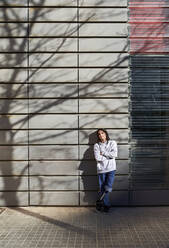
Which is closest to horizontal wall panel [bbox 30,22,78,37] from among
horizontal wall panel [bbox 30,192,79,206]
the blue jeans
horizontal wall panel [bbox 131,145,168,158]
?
horizontal wall panel [bbox 131,145,168,158]

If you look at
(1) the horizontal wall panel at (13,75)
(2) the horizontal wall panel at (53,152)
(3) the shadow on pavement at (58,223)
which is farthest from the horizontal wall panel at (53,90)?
(3) the shadow on pavement at (58,223)

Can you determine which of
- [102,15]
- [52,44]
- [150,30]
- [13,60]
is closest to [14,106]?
[13,60]

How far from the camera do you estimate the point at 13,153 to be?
285 inches

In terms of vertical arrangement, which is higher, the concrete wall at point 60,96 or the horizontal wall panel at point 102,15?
the horizontal wall panel at point 102,15

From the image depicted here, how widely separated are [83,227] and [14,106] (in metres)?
3.67

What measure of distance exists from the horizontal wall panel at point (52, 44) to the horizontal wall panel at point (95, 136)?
2.34 metres

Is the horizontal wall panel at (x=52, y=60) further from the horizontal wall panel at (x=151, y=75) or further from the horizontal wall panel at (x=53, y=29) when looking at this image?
the horizontal wall panel at (x=151, y=75)

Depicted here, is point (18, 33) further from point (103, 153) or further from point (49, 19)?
point (103, 153)

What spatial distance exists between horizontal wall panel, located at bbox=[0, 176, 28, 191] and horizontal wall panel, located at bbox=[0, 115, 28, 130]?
4.55 ft

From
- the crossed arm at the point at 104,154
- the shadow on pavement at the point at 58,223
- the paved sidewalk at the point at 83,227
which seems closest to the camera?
the paved sidewalk at the point at 83,227

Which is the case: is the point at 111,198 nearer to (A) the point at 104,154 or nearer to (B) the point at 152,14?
(A) the point at 104,154

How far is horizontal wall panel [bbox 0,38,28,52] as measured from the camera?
285 inches

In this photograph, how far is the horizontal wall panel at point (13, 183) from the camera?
7.23 m

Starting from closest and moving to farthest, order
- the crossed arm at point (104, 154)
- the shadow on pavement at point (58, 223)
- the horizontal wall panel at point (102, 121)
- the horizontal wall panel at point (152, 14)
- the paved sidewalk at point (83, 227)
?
the paved sidewalk at point (83, 227) → the shadow on pavement at point (58, 223) → the crossed arm at point (104, 154) → the horizontal wall panel at point (102, 121) → the horizontal wall panel at point (152, 14)
